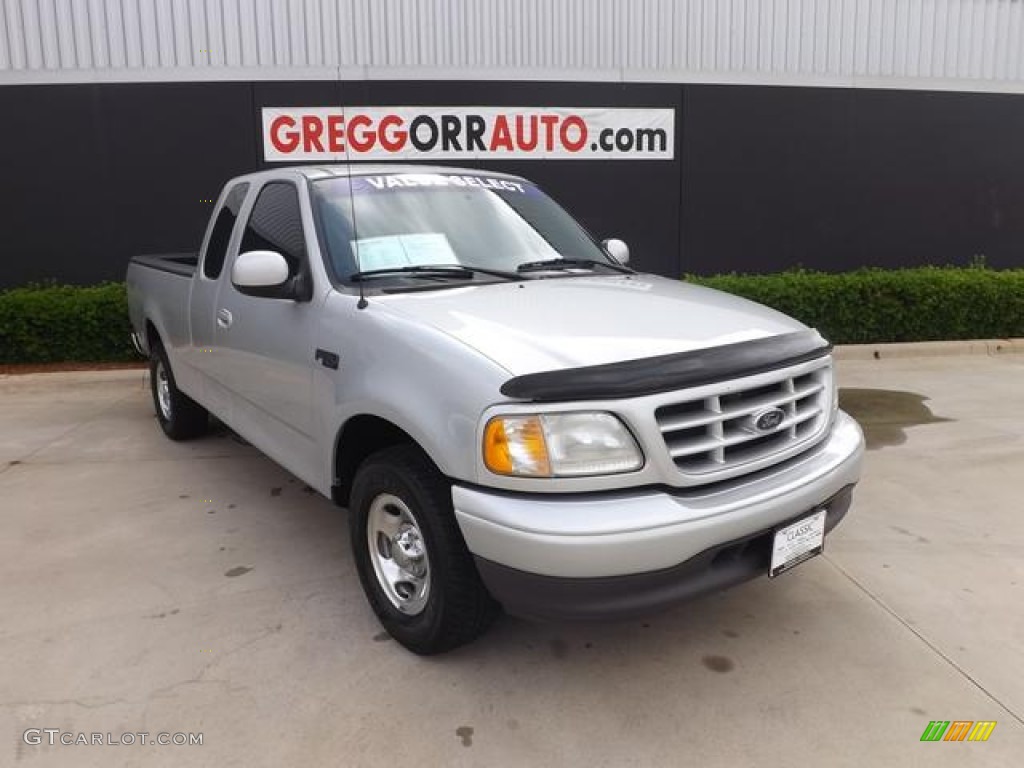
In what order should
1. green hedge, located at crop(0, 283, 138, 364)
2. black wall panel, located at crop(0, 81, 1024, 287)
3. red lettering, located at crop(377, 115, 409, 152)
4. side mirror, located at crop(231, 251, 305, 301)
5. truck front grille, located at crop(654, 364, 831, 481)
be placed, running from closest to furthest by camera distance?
truck front grille, located at crop(654, 364, 831, 481) < side mirror, located at crop(231, 251, 305, 301) < green hedge, located at crop(0, 283, 138, 364) < black wall panel, located at crop(0, 81, 1024, 287) < red lettering, located at crop(377, 115, 409, 152)

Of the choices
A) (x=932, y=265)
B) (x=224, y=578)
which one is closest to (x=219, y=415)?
→ (x=224, y=578)

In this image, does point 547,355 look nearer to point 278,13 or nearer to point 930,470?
point 930,470

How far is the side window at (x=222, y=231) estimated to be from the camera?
4.66 meters

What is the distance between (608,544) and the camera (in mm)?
2400

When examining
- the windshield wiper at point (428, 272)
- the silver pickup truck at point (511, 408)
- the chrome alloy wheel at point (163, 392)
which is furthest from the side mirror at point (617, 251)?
the chrome alloy wheel at point (163, 392)

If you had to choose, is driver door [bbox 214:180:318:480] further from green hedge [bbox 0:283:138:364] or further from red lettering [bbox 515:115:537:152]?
red lettering [bbox 515:115:537:152]

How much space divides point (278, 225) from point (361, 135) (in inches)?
214

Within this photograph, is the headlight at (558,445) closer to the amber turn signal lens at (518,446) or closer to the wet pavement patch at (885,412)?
the amber turn signal lens at (518,446)

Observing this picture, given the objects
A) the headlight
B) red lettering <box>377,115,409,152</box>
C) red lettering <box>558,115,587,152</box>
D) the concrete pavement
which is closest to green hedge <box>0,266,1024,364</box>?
red lettering <box>558,115,587,152</box>

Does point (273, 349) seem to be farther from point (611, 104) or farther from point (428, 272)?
point (611, 104)

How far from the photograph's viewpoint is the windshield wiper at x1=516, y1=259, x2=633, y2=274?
379cm

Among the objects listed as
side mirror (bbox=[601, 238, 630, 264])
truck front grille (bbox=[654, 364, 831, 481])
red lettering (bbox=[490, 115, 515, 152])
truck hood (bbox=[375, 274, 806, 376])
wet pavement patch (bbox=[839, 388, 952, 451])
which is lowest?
wet pavement patch (bbox=[839, 388, 952, 451])

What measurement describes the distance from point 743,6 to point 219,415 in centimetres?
810

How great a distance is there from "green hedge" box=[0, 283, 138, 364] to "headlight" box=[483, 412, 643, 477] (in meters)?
7.09
